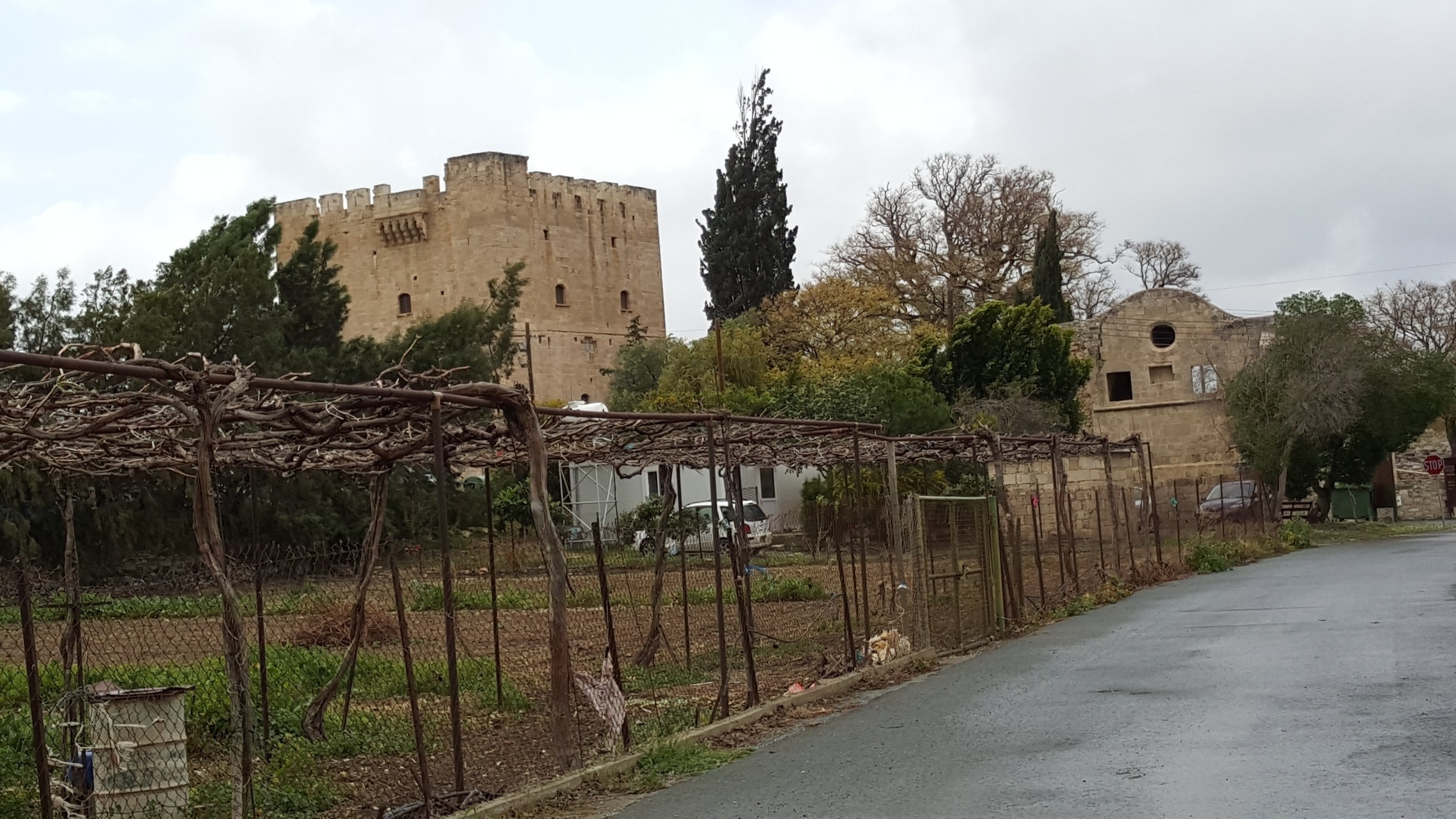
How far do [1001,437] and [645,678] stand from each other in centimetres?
770

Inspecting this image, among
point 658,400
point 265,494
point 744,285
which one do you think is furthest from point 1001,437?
point 744,285

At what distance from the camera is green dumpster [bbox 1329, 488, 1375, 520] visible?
5206 centimetres

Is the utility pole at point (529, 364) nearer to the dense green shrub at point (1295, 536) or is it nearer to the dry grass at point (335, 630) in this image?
the dry grass at point (335, 630)

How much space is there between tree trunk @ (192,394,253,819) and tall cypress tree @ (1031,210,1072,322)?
53.5 meters

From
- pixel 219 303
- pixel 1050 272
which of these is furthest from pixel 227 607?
pixel 1050 272

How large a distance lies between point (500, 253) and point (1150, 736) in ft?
234

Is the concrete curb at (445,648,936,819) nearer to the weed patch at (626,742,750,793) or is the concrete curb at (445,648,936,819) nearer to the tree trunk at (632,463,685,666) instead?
the weed patch at (626,742,750,793)

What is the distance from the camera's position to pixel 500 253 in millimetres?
79062

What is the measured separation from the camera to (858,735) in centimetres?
1146

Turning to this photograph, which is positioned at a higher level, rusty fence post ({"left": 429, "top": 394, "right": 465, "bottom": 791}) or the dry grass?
rusty fence post ({"left": 429, "top": 394, "right": 465, "bottom": 791})

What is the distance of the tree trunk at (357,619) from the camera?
1112cm

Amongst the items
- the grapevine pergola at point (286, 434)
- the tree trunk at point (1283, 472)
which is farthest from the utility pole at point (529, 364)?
the tree trunk at point (1283, 472)

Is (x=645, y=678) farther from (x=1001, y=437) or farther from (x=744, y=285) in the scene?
(x=744, y=285)

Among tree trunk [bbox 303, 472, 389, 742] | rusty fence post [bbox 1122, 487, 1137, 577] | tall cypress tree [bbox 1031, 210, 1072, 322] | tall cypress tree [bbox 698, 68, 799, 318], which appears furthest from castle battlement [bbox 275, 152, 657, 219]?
tree trunk [bbox 303, 472, 389, 742]
